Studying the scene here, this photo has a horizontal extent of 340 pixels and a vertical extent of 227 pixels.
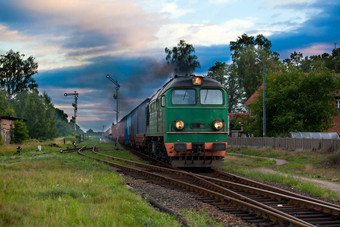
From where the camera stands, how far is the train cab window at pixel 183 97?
1608 cm

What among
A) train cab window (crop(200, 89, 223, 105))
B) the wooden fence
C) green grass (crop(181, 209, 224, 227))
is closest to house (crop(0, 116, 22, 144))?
the wooden fence

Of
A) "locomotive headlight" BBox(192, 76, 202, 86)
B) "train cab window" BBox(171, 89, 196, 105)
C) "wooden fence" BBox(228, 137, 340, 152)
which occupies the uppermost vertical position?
"locomotive headlight" BBox(192, 76, 202, 86)

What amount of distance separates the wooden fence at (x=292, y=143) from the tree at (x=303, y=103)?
137 inches

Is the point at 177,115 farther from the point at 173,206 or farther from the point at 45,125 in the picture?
the point at 45,125

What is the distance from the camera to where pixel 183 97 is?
637 inches

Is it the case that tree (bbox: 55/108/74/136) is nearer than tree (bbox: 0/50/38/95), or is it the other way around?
tree (bbox: 0/50/38/95)

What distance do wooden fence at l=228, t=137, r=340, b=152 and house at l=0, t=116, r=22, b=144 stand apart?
24145 mm

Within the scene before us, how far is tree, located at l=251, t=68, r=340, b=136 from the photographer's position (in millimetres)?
37062

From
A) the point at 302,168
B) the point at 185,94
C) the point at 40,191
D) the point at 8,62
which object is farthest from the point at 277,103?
the point at 8,62

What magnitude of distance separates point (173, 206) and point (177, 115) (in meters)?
7.22

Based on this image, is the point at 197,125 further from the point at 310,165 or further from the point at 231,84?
the point at 231,84

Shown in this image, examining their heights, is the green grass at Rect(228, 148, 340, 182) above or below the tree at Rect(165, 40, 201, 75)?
below

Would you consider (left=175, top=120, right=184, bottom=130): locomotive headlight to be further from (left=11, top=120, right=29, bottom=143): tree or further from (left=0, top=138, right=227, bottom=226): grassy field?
(left=11, top=120, right=29, bottom=143): tree

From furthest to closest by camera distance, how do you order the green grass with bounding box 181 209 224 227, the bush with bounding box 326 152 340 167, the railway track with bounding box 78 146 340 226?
the bush with bounding box 326 152 340 167, the railway track with bounding box 78 146 340 226, the green grass with bounding box 181 209 224 227
